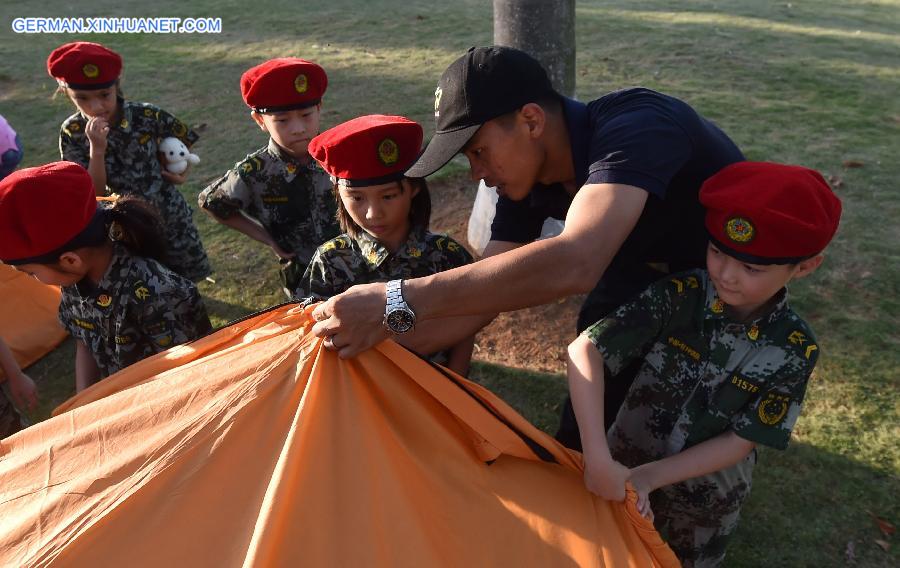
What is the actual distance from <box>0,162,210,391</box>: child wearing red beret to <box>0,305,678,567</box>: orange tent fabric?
519 mm

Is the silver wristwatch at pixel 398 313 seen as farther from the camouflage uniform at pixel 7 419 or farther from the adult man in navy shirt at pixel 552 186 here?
the camouflage uniform at pixel 7 419

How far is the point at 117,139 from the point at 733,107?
558cm

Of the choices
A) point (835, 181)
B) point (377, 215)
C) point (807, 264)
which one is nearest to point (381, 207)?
point (377, 215)

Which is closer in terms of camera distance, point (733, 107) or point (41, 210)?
point (41, 210)

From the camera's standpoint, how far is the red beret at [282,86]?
3518 millimetres

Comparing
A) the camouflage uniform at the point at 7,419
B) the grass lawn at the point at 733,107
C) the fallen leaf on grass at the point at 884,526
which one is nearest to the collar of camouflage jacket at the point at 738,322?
the grass lawn at the point at 733,107

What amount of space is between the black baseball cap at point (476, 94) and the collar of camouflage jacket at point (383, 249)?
62 centimetres

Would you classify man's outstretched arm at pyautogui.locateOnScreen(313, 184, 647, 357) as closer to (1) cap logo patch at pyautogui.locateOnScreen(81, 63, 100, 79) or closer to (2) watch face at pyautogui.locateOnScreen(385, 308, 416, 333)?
(2) watch face at pyautogui.locateOnScreen(385, 308, 416, 333)

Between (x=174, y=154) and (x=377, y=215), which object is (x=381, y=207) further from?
(x=174, y=154)

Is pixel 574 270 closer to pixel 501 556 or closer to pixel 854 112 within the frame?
pixel 501 556

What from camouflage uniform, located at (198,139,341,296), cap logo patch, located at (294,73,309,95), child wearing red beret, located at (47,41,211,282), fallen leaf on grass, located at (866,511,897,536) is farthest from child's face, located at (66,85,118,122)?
fallen leaf on grass, located at (866,511,897,536)

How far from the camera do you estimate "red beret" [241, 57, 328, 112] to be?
11.5 feet

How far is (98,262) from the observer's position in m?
2.80

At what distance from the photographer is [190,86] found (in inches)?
345
